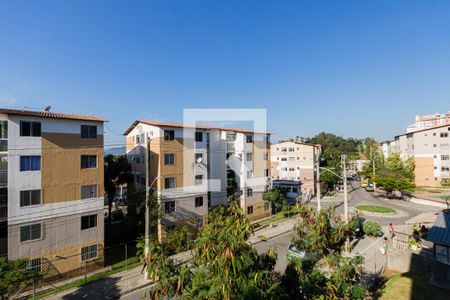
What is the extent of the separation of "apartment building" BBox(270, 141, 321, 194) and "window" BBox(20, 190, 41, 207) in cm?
4065

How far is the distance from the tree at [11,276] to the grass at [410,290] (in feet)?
62.9

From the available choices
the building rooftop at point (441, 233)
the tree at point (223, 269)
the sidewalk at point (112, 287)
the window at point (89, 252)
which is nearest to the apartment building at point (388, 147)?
the building rooftop at point (441, 233)

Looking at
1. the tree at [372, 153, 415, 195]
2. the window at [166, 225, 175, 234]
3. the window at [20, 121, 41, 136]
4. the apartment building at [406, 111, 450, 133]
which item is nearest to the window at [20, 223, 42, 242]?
the window at [20, 121, 41, 136]

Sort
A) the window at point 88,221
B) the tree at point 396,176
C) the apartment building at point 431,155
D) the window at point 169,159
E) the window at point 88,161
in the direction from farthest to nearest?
the apartment building at point 431,155 → the tree at point 396,176 → the window at point 169,159 → the window at point 88,161 → the window at point 88,221

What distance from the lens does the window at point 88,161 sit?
20.1 metres

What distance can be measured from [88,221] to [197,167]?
38.9 ft

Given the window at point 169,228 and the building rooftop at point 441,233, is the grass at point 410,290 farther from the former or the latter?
the window at point 169,228

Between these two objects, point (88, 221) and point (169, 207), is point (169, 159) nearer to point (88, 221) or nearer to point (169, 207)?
point (169, 207)

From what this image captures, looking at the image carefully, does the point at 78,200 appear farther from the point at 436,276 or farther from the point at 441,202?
the point at 441,202

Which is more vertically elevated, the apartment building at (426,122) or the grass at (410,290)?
the apartment building at (426,122)

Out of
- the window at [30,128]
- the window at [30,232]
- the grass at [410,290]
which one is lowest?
the grass at [410,290]

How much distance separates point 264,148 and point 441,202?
92.0 feet

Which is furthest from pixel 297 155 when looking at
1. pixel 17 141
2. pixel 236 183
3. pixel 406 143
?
pixel 17 141

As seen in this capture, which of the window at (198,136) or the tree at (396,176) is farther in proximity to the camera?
the tree at (396,176)
